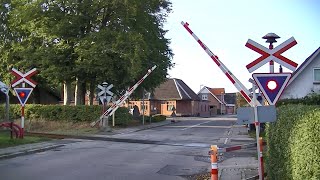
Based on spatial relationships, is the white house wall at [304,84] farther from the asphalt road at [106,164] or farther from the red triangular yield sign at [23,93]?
the red triangular yield sign at [23,93]

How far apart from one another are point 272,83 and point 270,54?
74 cm

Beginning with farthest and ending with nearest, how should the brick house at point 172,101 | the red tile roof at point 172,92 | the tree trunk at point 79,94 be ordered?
1. the red tile roof at point 172,92
2. the brick house at point 172,101
3. the tree trunk at point 79,94

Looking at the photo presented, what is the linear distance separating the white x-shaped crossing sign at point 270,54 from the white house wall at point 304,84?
86.2 feet

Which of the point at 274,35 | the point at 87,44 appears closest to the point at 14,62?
the point at 87,44

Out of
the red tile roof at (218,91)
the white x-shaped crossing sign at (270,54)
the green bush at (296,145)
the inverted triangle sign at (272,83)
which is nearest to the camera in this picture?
the green bush at (296,145)

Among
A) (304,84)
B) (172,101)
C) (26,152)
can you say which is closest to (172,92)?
(172,101)

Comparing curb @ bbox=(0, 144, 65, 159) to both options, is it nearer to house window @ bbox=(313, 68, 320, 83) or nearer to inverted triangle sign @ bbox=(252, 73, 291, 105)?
inverted triangle sign @ bbox=(252, 73, 291, 105)

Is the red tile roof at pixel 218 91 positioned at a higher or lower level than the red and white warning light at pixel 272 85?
higher

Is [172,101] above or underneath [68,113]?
above

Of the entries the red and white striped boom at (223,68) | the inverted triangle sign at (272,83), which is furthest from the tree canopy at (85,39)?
the inverted triangle sign at (272,83)

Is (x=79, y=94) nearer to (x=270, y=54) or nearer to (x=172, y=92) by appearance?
(x=270, y=54)

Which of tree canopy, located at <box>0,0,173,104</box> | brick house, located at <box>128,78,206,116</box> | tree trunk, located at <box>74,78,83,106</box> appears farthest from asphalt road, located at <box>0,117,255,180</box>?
brick house, located at <box>128,78,206,116</box>

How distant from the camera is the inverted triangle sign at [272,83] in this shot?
25.7 feet

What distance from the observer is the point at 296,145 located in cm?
600
